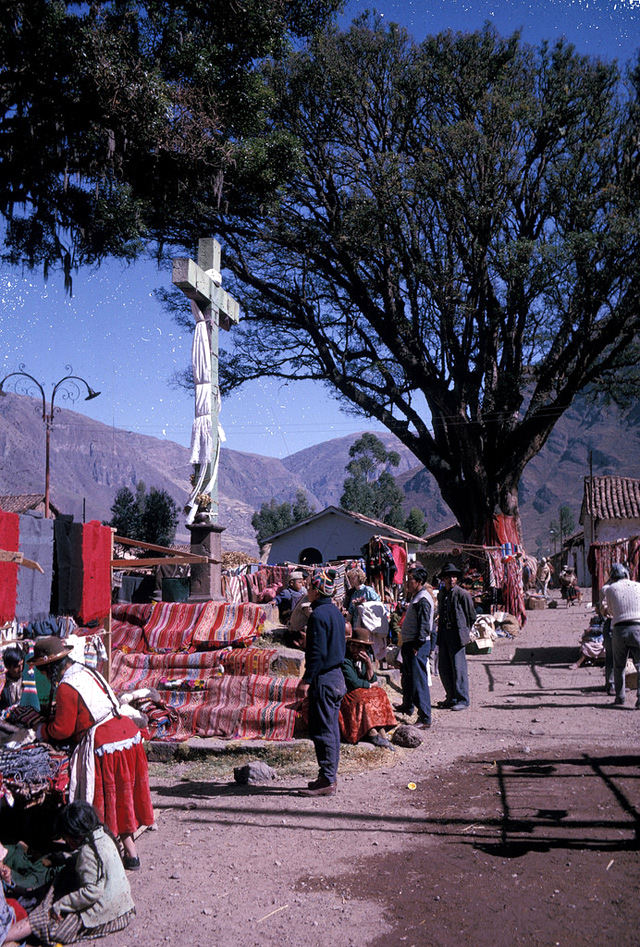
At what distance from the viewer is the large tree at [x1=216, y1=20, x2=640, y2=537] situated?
21.2 metres

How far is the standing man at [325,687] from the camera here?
256 inches

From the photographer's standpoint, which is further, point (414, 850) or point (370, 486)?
point (370, 486)

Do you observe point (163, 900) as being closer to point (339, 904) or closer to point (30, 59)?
point (339, 904)

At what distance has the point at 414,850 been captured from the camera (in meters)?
5.15

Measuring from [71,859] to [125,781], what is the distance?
28.0 inches

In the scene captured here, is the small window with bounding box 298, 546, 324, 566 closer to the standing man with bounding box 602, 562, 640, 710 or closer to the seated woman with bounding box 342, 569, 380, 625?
the seated woman with bounding box 342, 569, 380, 625

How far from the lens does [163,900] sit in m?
4.48

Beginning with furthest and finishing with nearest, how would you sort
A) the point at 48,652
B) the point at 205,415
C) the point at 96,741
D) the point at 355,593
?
1. the point at 205,415
2. the point at 355,593
3. the point at 48,652
4. the point at 96,741

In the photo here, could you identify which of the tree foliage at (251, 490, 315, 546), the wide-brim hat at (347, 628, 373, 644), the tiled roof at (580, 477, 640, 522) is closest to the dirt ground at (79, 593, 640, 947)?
the wide-brim hat at (347, 628, 373, 644)

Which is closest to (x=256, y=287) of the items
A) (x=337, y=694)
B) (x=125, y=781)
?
(x=337, y=694)

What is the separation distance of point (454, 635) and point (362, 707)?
7.38ft

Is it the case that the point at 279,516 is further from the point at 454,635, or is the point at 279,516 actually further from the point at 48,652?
the point at 48,652

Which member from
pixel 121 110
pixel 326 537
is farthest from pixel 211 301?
pixel 326 537

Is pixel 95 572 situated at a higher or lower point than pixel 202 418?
lower
